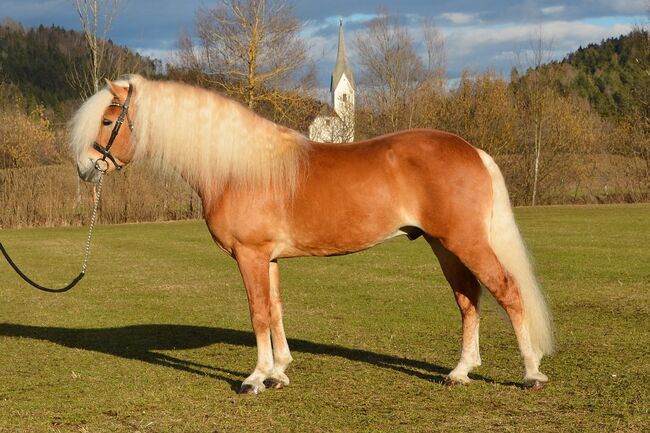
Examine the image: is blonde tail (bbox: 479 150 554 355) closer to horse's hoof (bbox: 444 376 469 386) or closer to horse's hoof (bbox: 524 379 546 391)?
horse's hoof (bbox: 524 379 546 391)

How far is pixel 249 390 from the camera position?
5.48 m

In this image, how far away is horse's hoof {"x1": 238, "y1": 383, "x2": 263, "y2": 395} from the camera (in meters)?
5.48

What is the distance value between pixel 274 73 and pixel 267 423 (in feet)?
98.3

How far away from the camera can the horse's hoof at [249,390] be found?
5.48 meters

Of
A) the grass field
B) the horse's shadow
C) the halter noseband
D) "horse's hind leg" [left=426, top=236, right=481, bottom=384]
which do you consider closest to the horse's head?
the halter noseband

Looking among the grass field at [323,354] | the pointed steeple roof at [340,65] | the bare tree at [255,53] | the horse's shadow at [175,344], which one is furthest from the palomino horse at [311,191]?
the pointed steeple roof at [340,65]

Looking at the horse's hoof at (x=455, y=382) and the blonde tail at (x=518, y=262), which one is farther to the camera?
the horse's hoof at (x=455, y=382)

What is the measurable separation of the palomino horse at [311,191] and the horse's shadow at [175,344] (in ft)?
2.24

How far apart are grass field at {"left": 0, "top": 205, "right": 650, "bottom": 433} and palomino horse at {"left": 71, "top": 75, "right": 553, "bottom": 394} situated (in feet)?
1.54

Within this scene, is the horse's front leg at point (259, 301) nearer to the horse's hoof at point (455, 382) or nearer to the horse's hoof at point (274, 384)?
the horse's hoof at point (274, 384)

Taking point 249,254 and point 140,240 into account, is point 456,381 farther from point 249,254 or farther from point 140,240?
point 140,240

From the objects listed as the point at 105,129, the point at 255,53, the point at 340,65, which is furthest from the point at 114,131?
the point at 340,65

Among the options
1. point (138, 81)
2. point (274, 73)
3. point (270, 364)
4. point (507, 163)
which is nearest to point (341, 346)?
Result: point (270, 364)

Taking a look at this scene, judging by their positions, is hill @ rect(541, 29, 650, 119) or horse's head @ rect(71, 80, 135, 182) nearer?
horse's head @ rect(71, 80, 135, 182)
